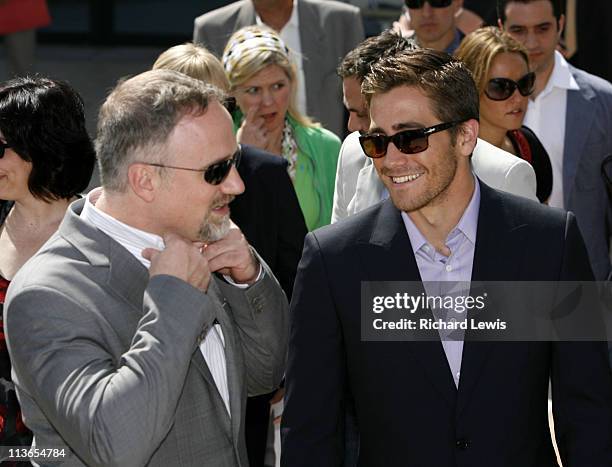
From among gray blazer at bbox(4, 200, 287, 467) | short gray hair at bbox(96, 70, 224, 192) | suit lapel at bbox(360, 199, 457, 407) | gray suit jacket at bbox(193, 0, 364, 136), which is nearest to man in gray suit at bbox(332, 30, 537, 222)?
suit lapel at bbox(360, 199, 457, 407)

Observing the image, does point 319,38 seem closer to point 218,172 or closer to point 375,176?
point 375,176

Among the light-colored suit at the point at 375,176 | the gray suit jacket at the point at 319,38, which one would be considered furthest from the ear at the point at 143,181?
the gray suit jacket at the point at 319,38

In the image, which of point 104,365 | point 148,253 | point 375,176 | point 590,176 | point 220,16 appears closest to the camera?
point 104,365

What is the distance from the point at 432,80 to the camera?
11.6 ft

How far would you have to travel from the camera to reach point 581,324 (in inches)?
135

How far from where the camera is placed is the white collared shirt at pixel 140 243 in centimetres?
325

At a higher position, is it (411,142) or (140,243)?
(411,142)

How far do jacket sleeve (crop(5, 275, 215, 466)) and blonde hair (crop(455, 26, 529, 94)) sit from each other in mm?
2822

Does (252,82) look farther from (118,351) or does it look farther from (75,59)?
(75,59)

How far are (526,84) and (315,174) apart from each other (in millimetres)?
1118

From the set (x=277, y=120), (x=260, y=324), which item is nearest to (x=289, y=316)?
(x=260, y=324)

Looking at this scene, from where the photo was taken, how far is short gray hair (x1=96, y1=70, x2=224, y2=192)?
10.5 ft

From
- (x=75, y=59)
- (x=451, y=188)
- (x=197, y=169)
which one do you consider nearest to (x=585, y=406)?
(x=451, y=188)

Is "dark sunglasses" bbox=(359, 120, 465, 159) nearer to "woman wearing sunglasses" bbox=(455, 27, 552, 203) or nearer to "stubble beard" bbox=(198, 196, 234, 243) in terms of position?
"stubble beard" bbox=(198, 196, 234, 243)
